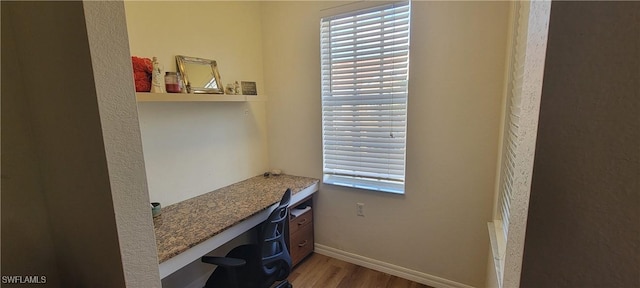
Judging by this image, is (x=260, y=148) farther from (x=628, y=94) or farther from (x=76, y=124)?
(x=628, y=94)

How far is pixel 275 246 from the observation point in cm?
179

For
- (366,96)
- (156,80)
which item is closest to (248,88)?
(156,80)

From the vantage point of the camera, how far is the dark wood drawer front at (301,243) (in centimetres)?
241

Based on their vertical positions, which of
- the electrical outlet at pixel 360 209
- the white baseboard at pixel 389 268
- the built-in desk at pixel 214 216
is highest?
the built-in desk at pixel 214 216

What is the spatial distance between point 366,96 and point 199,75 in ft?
4.52

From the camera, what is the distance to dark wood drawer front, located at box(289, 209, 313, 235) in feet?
7.78

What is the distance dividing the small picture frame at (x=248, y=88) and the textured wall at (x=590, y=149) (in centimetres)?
229

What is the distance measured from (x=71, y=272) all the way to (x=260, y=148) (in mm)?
1873

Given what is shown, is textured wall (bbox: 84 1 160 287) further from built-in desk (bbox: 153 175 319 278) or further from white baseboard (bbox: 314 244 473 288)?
white baseboard (bbox: 314 244 473 288)

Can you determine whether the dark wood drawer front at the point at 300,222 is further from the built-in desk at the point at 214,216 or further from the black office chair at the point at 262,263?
the black office chair at the point at 262,263

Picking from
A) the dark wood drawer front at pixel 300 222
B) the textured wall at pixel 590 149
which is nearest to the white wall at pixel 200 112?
the dark wood drawer front at pixel 300 222

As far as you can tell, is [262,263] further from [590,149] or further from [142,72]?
[590,149]

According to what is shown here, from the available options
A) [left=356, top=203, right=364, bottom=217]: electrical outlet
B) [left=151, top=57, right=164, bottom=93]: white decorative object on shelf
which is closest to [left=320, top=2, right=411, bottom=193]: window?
[left=356, top=203, right=364, bottom=217]: electrical outlet

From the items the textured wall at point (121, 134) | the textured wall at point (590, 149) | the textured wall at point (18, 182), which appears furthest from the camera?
the textured wall at point (18, 182)
